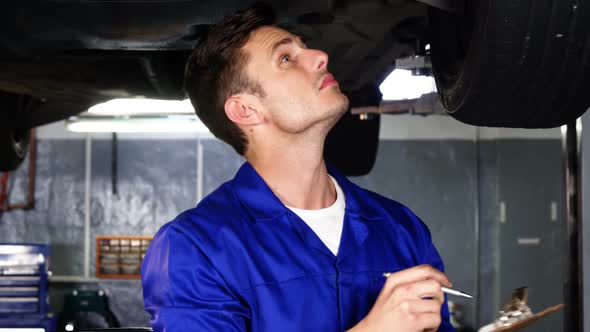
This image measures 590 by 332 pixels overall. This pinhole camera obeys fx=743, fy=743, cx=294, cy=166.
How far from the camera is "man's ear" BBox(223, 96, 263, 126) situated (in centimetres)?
127

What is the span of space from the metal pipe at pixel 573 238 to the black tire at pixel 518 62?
17.9 inches

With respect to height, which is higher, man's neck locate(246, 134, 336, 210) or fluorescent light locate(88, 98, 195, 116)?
fluorescent light locate(88, 98, 195, 116)

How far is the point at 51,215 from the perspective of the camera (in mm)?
6906

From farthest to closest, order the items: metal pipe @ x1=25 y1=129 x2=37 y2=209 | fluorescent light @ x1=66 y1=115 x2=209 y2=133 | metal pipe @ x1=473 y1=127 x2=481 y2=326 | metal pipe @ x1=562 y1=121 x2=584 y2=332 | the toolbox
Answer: metal pipe @ x1=25 y1=129 x2=37 y2=209, metal pipe @ x1=473 y1=127 x2=481 y2=326, the toolbox, fluorescent light @ x1=66 y1=115 x2=209 y2=133, metal pipe @ x1=562 y1=121 x2=584 y2=332

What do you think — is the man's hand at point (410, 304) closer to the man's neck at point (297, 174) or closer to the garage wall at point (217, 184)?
the man's neck at point (297, 174)

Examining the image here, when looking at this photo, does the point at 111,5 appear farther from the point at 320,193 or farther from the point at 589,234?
the point at 589,234

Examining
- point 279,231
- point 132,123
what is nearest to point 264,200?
point 279,231

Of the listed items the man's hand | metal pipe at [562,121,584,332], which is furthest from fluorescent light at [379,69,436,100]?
the man's hand

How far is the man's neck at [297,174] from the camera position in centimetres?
124

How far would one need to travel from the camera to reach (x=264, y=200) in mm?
1152

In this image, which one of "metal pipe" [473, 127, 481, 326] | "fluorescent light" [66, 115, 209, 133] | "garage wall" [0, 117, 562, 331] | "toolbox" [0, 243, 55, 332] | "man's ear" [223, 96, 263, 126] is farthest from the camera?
"metal pipe" [473, 127, 481, 326]

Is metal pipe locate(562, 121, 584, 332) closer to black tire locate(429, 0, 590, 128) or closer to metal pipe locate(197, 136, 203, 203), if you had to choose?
black tire locate(429, 0, 590, 128)

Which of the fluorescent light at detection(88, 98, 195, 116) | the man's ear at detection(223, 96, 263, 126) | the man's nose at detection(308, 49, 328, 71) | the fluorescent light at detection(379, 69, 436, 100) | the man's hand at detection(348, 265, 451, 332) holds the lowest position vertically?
the man's hand at detection(348, 265, 451, 332)

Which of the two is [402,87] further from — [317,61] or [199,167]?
[199,167]
